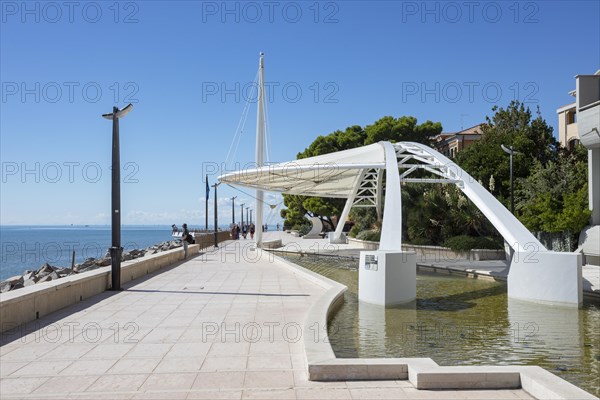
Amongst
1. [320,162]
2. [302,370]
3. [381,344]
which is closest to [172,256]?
[320,162]

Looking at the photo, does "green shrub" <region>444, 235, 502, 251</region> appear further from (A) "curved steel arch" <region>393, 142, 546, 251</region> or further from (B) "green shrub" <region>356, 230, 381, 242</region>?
(B) "green shrub" <region>356, 230, 381, 242</region>

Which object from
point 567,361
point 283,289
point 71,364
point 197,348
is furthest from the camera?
point 283,289

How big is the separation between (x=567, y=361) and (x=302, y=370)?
419 cm

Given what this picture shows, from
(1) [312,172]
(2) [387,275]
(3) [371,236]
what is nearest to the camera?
(2) [387,275]

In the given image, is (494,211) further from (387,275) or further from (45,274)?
(45,274)

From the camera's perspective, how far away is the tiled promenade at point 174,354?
18.2 ft

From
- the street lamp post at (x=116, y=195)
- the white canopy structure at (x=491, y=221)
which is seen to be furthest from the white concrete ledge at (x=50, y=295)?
the white canopy structure at (x=491, y=221)

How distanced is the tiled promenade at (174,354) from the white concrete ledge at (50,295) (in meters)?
0.26

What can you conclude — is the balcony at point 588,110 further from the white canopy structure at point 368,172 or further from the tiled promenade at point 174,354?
the tiled promenade at point 174,354

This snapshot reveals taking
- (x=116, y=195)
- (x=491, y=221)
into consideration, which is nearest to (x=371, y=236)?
(x=491, y=221)

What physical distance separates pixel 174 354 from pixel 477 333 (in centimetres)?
559

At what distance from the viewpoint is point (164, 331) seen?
28.2 feet

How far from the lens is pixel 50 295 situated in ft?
33.2

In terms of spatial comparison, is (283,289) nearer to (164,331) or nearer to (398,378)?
(164,331)
